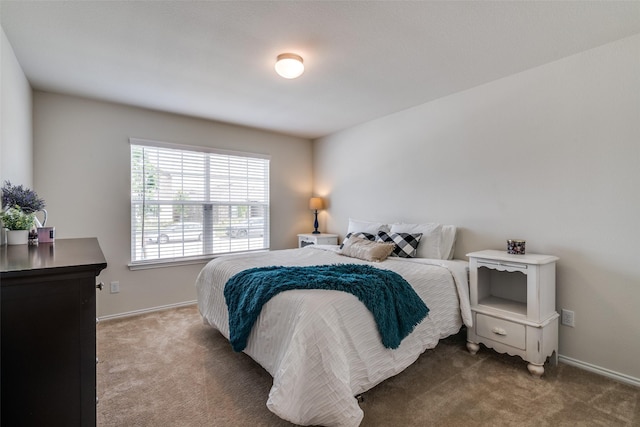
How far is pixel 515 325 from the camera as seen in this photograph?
228 centimetres

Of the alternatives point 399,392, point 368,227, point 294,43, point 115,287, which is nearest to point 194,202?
point 115,287

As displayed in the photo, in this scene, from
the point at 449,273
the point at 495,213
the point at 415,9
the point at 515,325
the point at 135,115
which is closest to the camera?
the point at 415,9

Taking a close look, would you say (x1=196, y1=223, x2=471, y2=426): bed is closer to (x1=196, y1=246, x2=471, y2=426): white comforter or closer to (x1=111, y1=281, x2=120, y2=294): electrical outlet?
(x1=196, y1=246, x2=471, y2=426): white comforter

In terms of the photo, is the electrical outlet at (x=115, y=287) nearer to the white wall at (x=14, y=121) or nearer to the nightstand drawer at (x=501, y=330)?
the white wall at (x=14, y=121)

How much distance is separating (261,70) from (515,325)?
2.85 m

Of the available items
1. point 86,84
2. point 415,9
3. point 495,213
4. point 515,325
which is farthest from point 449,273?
point 86,84

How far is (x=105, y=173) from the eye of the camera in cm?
338

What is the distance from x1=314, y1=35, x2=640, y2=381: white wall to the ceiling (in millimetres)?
207

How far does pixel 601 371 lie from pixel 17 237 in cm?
403

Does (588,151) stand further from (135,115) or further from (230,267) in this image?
(135,115)

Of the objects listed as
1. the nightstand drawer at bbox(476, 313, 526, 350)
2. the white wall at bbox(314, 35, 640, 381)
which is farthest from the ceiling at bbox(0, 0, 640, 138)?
the nightstand drawer at bbox(476, 313, 526, 350)

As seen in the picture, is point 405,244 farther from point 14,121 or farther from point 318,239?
point 14,121

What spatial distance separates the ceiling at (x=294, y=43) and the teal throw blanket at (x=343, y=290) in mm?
1648

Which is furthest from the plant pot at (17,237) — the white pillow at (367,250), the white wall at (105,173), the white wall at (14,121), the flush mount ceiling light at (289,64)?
the white pillow at (367,250)
